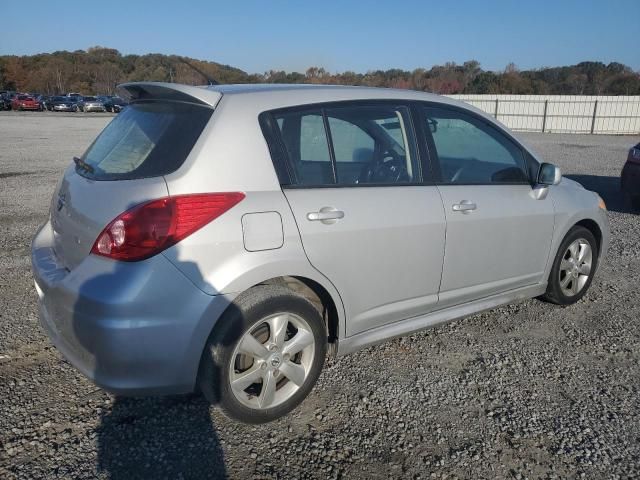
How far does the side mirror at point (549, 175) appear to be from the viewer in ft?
11.9

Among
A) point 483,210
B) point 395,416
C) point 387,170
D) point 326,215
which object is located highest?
point 387,170

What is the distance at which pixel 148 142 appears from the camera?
2635 millimetres

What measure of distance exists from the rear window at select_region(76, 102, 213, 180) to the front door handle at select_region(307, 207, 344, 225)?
69cm

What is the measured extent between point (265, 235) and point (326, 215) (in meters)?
0.37

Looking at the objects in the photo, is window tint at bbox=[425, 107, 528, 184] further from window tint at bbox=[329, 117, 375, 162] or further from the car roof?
window tint at bbox=[329, 117, 375, 162]

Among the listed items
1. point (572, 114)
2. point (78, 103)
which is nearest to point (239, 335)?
point (572, 114)

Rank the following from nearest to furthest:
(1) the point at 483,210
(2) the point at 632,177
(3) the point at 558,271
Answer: (1) the point at 483,210
(3) the point at 558,271
(2) the point at 632,177

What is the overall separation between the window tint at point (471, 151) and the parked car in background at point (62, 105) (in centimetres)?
4896

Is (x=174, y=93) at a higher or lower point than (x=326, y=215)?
higher

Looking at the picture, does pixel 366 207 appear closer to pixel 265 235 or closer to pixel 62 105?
pixel 265 235

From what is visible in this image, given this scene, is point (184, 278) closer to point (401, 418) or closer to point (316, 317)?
point (316, 317)

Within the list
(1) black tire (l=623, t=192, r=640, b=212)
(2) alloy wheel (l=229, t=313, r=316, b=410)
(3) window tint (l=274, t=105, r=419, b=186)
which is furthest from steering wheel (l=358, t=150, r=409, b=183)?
(1) black tire (l=623, t=192, r=640, b=212)

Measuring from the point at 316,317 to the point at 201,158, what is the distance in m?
1.02

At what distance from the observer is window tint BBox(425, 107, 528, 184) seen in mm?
3342
